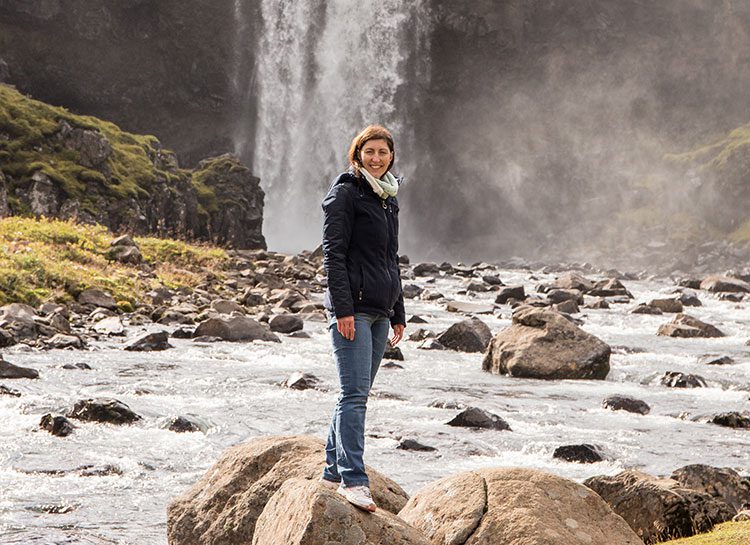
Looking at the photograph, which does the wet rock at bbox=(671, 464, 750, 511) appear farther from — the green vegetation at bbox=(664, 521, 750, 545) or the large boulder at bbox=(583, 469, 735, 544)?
the green vegetation at bbox=(664, 521, 750, 545)

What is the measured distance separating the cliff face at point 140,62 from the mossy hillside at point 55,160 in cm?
5112

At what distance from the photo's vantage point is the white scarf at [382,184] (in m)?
6.95

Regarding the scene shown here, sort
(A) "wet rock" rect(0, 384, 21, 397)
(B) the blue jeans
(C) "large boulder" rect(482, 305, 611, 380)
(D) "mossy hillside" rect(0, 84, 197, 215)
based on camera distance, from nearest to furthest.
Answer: (B) the blue jeans → (A) "wet rock" rect(0, 384, 21, 397) → (C) "large boulder" rect(482, 305, 611, 380) → (D) "mossy hillside" rect(0, 84, 197, 215)

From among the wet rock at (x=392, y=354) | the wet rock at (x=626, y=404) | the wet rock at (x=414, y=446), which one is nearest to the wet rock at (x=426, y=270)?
the wet rock at (x=392, y=354)

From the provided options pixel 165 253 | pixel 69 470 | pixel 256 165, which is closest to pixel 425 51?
pixel 256 165

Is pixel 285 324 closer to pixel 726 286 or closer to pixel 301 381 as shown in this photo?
pixel 301 381

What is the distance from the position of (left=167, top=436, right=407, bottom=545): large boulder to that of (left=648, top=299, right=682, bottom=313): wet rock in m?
29.8

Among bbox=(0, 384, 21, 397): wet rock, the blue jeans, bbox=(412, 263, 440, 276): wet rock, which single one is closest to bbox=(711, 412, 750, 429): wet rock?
the blue jeans

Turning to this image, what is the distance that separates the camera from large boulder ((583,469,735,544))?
26.3 ft

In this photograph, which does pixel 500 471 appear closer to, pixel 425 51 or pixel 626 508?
pixel 626 508

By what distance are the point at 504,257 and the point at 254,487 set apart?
4075 inches

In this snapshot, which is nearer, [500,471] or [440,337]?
[500,471]

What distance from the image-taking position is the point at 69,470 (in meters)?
10.6

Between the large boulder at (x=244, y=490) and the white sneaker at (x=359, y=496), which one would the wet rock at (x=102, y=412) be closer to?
the large boulder at (x=244, y=490)
